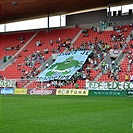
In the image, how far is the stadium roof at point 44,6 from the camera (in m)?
37.6

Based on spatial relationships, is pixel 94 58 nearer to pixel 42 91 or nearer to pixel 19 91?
pixel 42 91

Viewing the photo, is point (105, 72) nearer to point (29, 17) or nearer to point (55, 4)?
point (55, 4)

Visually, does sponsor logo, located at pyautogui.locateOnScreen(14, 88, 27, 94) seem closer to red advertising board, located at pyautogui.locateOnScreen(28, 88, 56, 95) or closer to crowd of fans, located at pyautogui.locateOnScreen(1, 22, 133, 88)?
red advertising board, located at pyautogui.locateOnScreen(28, 88, 56, 95)

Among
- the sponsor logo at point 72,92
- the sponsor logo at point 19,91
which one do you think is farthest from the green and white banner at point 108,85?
the sponsor logo at point 19,91

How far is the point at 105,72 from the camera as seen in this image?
3244cm

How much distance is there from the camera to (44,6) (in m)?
40.0

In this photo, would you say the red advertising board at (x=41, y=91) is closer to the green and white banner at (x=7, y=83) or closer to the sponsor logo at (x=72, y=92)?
the sponsor logo at (x=72, y=92)

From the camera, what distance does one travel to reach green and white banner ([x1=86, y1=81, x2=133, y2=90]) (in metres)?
27.6

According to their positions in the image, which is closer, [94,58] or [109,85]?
[109,85]

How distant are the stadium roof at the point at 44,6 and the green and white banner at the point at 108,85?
11.6 m

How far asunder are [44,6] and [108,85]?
1509 centimetres

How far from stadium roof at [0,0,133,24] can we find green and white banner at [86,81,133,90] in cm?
1163

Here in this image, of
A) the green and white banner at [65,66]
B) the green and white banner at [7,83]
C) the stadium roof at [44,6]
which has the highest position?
the stadium roof at [44,6]

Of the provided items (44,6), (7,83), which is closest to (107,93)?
(7,83)
